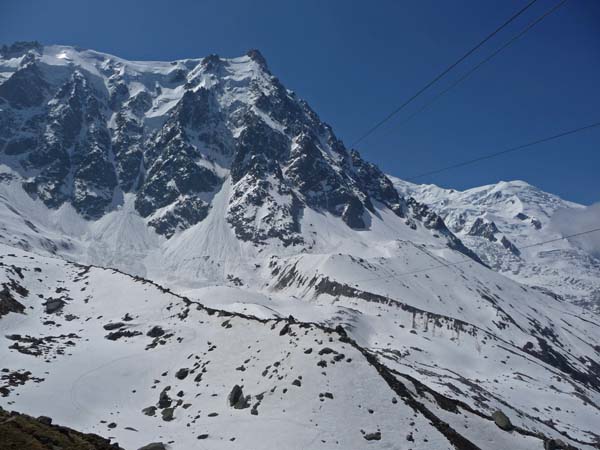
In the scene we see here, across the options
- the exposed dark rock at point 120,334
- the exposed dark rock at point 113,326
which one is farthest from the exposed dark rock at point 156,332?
the exposed dark rock at point 113,326

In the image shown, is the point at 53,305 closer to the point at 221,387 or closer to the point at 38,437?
the point at 221,387

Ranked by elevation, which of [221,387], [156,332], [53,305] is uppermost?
[53,305]

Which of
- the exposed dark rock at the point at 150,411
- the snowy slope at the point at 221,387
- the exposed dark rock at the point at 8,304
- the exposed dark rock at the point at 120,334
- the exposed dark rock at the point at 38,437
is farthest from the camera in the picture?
the exposed dark rock at the point at 8,304

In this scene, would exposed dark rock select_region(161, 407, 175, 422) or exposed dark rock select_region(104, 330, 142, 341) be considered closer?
exposed dark rock select_region(161, 407, 175, 422)

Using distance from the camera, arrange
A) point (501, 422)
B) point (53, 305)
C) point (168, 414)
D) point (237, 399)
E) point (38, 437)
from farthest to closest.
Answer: point (53, 305) < point (501, 422) < point (168, 414) < point (237, 399) < point (38, 437)

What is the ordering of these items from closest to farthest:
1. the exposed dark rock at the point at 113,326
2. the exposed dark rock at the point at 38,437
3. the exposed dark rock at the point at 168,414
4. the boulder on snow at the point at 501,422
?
the exposed dark rock at the point at 38,437, the exposed dark rock at the point at 168,414, the boulder on snow at the point at 501,422, the exposed dark rock at the point at 113,326

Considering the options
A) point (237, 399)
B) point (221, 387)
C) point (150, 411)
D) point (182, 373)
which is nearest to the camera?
point (237, 399)

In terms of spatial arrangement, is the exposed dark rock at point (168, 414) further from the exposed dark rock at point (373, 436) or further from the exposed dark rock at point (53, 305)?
the exposed dark rock at point (53, 305)

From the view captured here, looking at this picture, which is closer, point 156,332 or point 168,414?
point 168,414

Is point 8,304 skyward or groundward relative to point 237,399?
skyward

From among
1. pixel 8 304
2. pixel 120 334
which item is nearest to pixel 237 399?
pixel 120 334

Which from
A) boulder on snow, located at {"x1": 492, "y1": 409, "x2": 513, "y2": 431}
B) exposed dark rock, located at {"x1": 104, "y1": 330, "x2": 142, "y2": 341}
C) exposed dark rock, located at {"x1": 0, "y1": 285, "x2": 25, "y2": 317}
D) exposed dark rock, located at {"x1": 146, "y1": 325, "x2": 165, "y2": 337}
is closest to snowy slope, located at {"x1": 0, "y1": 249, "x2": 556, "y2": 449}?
exposed dark rock, located at {"x1": 104, "y1": 330, "x2": 142, "y2": 341}

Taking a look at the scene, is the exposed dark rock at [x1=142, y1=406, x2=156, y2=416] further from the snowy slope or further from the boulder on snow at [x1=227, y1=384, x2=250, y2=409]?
the boulder on snow at [x1=227, y1=384, x2=250, y2=409]

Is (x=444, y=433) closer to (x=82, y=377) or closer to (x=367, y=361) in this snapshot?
(x=367, y=361)
